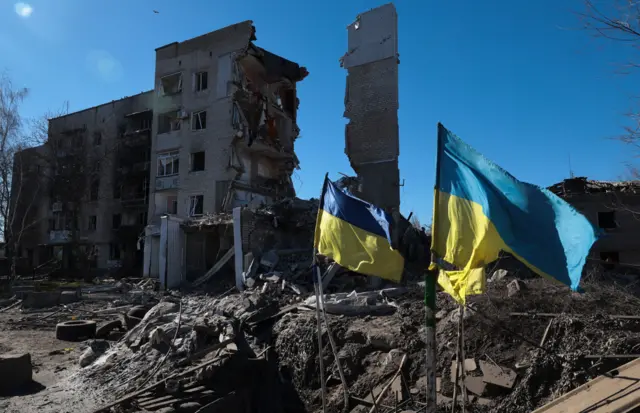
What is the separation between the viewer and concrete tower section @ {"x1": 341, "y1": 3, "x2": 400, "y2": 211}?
64.5ft

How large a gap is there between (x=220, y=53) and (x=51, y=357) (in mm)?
25077

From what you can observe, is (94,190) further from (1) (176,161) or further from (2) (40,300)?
(2) (40,300)

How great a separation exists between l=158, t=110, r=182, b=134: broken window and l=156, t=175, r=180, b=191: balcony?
3904 mm

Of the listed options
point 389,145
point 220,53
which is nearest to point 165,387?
point 389,145

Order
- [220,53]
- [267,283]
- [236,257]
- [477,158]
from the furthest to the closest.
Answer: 1. [220,53]
2. [236,257]
3. [267,283]
4. [477,158]

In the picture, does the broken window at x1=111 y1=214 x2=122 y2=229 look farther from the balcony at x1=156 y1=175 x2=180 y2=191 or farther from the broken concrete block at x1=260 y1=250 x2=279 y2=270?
the broken concrete block at x1=260 y1=250 x2=279 y2=270

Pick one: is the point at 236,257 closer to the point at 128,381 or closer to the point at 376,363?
the point at 128,381

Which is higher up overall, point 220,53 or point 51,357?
point 220,53

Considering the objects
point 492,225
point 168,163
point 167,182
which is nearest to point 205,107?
point 168,163

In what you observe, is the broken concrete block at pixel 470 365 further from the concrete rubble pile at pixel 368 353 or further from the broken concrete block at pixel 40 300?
the broken concrete block at pixel 40 300

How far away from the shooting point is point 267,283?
51.0 feet

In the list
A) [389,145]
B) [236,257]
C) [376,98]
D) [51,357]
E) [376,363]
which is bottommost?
[51,357]

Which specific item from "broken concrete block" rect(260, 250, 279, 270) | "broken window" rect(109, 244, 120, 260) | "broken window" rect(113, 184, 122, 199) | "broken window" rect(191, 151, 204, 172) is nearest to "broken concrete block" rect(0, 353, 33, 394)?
"broken concrete block" rect(260, 250, 279, 270)

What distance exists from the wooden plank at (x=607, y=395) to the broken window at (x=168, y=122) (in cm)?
3188
